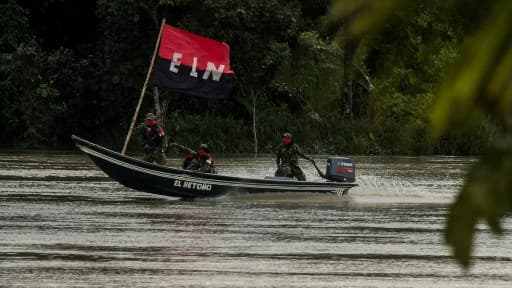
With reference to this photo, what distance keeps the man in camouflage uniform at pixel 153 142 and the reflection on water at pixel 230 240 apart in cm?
84

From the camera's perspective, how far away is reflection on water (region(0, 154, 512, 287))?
13156 millimetres

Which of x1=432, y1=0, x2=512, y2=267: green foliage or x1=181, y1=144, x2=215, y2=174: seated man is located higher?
x1=432, y1=0, x2=512, y2=267: green foliage

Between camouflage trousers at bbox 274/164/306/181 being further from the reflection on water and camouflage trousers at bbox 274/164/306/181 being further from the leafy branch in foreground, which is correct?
the leafy branch in foreground

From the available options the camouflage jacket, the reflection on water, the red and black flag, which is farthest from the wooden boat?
the red and black flag

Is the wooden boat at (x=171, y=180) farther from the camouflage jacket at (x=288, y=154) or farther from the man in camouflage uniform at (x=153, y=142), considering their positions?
the man in camouflage uniform at (x=153, y=142)

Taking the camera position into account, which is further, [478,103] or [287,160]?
[287,160]

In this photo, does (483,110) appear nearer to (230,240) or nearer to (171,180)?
(230,240)

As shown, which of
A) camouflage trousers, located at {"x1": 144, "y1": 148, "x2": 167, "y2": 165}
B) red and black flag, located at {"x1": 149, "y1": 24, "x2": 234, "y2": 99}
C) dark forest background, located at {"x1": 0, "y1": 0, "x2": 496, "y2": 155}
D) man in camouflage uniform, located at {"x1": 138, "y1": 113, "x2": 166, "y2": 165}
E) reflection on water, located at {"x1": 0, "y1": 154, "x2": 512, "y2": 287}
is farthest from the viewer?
dark forest background, located at {"x1": 0, "y1": 0, "x2": 496, "y2": 155}

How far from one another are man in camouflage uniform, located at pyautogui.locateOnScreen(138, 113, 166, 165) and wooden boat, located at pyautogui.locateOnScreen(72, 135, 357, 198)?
2.08 meters

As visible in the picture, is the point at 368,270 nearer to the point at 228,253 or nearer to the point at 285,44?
the point at 228,253

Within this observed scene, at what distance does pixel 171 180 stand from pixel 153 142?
2.79 m

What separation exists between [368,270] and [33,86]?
42.5 meters

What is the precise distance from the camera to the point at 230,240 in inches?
699

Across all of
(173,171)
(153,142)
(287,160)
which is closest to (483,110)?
(173,171)
